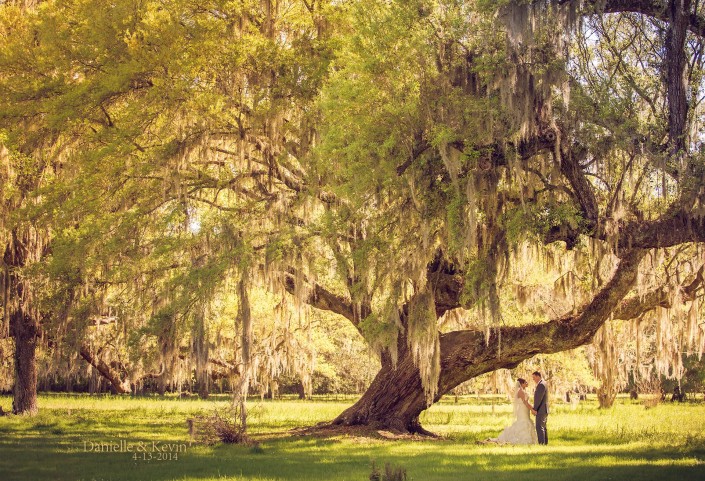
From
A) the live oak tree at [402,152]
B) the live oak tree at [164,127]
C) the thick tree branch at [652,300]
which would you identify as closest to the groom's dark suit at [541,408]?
the live oak tree at [402,152]

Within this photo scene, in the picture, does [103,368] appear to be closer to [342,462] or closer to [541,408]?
[541,408]

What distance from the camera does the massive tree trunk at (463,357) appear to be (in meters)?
15.9

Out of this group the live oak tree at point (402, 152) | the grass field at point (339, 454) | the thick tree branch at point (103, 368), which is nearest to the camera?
the grass field at point (339, 454)

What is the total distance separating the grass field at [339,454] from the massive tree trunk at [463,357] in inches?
44.5

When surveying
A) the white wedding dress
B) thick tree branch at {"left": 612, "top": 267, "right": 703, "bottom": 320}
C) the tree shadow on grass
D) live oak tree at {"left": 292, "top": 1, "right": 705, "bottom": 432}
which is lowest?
the tree shadow on grass

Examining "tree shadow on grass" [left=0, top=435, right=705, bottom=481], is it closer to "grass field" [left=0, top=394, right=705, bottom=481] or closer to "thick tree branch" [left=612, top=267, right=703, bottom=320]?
"grass field" [left=0, top=394, right=705, bottom=481]

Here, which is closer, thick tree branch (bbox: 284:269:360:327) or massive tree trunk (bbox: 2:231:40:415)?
thick tree branch (bbox: 284:269:360:327)

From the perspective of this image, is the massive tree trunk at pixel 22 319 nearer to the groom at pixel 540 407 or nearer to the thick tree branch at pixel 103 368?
the thick tree branch at pixel 103 368

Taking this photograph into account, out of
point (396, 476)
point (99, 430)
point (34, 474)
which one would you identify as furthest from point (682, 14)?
point (99, 430)

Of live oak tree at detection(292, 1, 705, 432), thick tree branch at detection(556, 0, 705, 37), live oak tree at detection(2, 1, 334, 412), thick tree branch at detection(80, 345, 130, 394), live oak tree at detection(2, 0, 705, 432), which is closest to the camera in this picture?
thick tree branch at detection(556, 0, 705, 37)

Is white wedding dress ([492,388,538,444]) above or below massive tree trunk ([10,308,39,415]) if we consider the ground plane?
below

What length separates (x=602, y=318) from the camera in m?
15.6

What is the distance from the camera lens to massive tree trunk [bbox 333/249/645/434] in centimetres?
1589

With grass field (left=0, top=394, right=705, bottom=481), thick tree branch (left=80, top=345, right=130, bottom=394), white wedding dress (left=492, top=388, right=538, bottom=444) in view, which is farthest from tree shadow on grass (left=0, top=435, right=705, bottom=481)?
thick tree branch (left=80, top=345, right=130, bottom=394)
